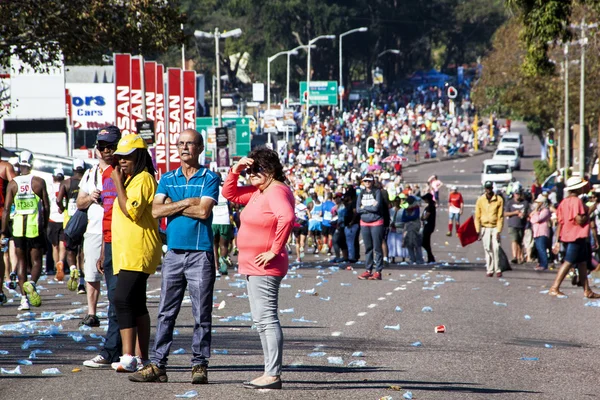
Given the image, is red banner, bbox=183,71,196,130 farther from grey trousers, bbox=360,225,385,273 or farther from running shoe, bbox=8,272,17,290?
running shoe, bbox=8,272,17,290

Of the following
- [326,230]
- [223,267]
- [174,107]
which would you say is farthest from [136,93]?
[223,267]

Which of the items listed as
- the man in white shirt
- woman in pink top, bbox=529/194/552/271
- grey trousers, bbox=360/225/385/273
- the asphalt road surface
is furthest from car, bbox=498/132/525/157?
the man in white shirt

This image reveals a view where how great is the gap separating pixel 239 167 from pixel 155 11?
1600cm

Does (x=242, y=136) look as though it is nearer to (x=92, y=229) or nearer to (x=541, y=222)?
(x=541, y=222)

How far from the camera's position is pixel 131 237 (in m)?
8.49

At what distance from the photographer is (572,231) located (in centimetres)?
1697

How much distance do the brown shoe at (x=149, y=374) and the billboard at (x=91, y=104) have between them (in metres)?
48.5

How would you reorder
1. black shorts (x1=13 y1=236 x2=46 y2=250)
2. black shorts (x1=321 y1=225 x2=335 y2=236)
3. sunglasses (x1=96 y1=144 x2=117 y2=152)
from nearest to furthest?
sunglasses (x1=96 y1=144 x2=117 y2=152) → black shorts (x1=13 y1=236 x2=46 y2=250) → black shorts (x1=321 y1=225 x2=335 y2=236)

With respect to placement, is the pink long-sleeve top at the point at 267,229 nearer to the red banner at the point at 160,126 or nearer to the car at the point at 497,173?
the red banner at the point at 160,126

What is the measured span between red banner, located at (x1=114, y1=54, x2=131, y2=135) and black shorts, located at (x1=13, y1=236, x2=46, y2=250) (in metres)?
16.0

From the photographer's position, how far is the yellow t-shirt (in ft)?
27.8

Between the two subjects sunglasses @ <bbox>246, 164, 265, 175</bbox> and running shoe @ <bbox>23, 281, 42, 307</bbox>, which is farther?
running shoe @ <bbox>23, 281, 42, 307</bbox>

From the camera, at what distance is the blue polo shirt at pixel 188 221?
8.41m

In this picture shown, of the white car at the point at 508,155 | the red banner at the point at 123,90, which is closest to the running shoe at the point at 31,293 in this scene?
the red banner at the point at 123,90
